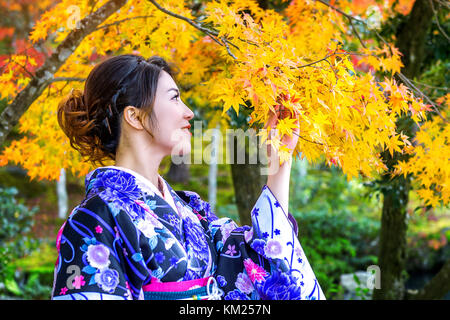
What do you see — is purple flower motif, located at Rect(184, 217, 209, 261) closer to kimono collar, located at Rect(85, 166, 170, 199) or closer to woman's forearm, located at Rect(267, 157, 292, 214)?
kimono collar, located at Rect(85, 166, 170, 199)

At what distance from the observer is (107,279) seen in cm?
122

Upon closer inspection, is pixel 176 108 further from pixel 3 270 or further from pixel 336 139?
pixel 3 270

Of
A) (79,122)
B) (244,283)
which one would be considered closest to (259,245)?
(244,283)

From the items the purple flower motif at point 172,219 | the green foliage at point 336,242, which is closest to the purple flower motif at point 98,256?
the purple flower motif at point 172,219

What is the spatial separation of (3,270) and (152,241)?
348 centimetres

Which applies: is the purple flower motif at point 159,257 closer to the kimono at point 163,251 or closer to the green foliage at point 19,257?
the kimono at point 163,251

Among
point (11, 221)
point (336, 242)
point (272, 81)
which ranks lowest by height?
point (336, 242)

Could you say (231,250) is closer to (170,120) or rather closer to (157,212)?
→ (157,212)

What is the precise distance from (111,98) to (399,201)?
107 inches

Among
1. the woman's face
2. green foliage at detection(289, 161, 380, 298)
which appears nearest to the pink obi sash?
the woman's face

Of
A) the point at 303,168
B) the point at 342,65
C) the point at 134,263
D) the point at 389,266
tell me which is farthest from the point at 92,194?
the point at 303,168

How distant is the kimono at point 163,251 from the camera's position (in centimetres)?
123

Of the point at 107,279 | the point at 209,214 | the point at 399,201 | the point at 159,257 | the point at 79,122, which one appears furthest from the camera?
the point at 399,201

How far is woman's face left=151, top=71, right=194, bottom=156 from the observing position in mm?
1521
